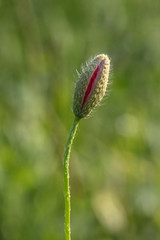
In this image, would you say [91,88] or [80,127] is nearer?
[91,88]

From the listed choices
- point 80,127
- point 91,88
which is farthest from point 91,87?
point 80,127

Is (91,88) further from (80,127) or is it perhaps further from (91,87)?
(80,127)

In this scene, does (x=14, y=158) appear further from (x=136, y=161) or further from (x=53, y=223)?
(x=136, y=161)

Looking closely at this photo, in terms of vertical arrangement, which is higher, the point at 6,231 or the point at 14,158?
the point at 14,158

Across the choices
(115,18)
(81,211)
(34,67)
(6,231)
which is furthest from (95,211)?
(115,18)

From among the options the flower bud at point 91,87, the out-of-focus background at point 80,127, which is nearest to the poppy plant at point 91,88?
the flower bud at point 91,87
